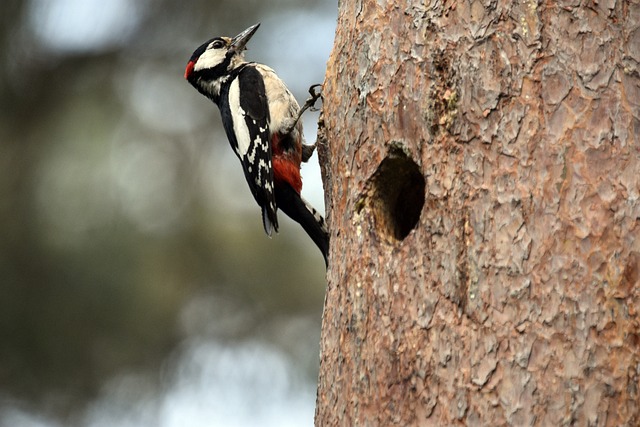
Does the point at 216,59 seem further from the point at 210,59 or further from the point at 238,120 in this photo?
the point at 238,120

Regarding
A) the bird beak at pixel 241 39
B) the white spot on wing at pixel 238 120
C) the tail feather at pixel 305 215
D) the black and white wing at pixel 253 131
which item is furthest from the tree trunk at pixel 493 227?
the bird beak at pixel 241 39

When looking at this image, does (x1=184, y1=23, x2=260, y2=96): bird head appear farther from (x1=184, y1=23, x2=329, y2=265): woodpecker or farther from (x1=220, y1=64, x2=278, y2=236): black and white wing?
(x1=220, y1=64, x2=278, y2=236): black and white wing

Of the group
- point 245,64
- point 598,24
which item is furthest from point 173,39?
point 598,24

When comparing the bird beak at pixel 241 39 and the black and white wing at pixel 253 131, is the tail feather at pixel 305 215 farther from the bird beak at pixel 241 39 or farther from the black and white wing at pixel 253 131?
the bird beak at pixel 241 39

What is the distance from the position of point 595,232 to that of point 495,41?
64cm

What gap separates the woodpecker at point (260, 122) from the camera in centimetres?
420

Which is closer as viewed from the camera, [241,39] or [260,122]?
[260,122]

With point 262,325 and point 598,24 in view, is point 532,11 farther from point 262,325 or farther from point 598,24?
point 262,325

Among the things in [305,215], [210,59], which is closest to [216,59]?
[210,59]

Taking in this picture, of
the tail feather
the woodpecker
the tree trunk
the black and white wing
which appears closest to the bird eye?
the woodpecker

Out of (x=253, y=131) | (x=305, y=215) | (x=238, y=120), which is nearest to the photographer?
(x=305, y=215)

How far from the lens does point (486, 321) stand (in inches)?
103

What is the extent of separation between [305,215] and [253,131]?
0.73m

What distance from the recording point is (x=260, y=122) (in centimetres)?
445
